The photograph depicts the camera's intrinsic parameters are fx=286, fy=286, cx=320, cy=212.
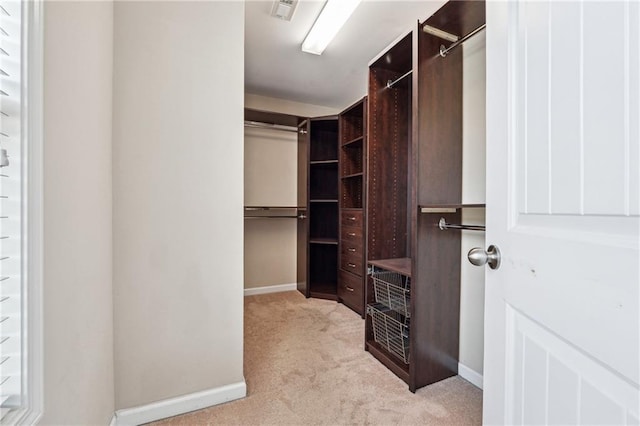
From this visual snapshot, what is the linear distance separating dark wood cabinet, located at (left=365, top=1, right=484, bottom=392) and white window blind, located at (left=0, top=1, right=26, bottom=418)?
65.9 inches

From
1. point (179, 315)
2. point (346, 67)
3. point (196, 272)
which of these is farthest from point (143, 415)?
point (346, 67)

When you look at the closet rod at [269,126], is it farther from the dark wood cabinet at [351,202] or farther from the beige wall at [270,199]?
the dark wood cabinet at [351,202]

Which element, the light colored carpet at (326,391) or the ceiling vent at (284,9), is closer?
the light colored carpet at (326,391)

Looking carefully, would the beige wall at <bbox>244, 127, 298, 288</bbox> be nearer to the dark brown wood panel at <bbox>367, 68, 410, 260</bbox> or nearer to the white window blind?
the dark brown wood panel at <bbox>367, 68, 410, 260</bbox>

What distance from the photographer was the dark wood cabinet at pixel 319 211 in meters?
3.54

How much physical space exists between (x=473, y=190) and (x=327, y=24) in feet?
5.33

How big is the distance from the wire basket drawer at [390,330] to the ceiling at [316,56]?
1.99 metres

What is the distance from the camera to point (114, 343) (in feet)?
4.60

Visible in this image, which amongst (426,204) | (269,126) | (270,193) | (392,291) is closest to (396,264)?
(392,291)

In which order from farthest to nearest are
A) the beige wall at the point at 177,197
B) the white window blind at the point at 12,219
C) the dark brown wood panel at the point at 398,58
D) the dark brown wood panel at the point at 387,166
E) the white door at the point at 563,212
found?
the dark brown wood panel at the point at 387,166 → the dark brown wood panel at the point at 398,58 → the beige wall at the point at 177,197 → the white window blind at the point at 12,219 → the white door at the point at 563,212

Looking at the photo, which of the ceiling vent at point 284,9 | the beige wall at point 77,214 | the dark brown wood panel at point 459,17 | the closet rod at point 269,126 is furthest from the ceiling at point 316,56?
the beige wall at point 77,214

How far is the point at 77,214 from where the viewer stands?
102 cm

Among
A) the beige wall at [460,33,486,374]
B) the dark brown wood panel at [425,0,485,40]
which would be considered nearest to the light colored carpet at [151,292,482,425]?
the beige wall at [460,33,486,374]

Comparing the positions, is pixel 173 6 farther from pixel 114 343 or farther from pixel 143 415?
pixel 143 415
